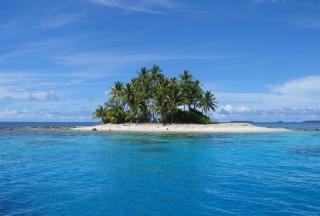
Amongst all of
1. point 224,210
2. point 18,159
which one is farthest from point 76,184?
point 18,159

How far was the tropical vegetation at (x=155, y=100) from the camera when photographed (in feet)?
212

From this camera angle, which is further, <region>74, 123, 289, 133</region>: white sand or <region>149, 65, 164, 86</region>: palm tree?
<region>149, 65, 164, 86</region>: palm tree

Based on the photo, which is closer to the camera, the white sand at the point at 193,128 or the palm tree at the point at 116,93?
the white sand at the point at 193,128

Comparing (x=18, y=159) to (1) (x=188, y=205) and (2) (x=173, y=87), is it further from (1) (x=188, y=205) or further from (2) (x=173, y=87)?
(2) (x=173, y=87)

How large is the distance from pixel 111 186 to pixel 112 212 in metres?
3.72

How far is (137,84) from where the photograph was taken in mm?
70938

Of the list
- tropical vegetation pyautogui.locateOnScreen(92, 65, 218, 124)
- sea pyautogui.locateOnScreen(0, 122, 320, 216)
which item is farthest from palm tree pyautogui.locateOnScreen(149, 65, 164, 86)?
sea pyautogui.locateOnScreen(0, 122, 320, 216)

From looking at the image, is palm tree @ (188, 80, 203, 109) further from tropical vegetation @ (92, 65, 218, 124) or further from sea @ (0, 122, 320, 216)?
sea @ (0, 122, 320, 216)

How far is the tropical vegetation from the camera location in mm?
64750

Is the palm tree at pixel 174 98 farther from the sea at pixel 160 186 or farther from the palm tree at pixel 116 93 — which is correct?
the sea at pixel 160 186

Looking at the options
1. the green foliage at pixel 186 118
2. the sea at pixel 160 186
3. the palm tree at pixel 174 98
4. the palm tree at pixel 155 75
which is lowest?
the sea at pixel 160 186

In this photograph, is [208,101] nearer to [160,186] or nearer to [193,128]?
[193,128]

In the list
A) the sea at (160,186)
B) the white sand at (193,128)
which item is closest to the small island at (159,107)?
the white sand at (193,128)

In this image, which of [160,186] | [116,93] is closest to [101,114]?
[116,93]
